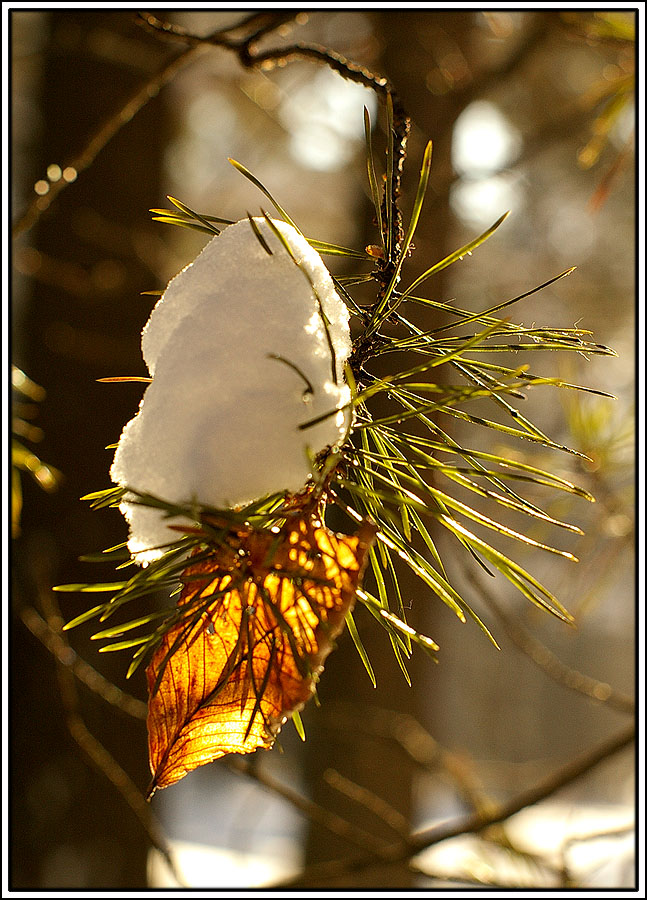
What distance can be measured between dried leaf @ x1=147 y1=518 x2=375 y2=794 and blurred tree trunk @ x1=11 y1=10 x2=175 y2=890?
2.81 ft

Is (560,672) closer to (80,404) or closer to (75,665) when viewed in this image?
(75,665)

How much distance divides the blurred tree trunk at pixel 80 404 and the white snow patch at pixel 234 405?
34.0 inches

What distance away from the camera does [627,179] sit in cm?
205

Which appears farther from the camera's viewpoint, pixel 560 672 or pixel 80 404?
pixel 80 404

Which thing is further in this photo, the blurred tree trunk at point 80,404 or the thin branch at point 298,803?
the blurred tree trunk at point 80,404

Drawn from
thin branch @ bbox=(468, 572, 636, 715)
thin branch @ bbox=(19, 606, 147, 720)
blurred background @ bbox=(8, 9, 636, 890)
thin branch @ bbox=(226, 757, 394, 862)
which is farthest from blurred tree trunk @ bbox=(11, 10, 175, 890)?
thin branch @ bbox=(468, 572, 636, 715)

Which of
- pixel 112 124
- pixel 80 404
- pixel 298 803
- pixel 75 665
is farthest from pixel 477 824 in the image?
pixel 80 404

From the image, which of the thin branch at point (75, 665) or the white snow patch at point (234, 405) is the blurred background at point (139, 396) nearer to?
the thin branch at point (75, 665)

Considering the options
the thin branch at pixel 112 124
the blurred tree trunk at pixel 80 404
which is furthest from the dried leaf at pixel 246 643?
the blurred tree trunk at pixel 80 404

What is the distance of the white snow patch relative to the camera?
0.63 ft

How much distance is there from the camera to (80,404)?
110cm

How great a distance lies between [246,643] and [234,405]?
0.07m

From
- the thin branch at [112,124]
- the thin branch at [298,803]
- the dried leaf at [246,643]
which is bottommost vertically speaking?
the thin branch at [298,803]

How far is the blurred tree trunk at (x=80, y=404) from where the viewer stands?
1056 millimetres
